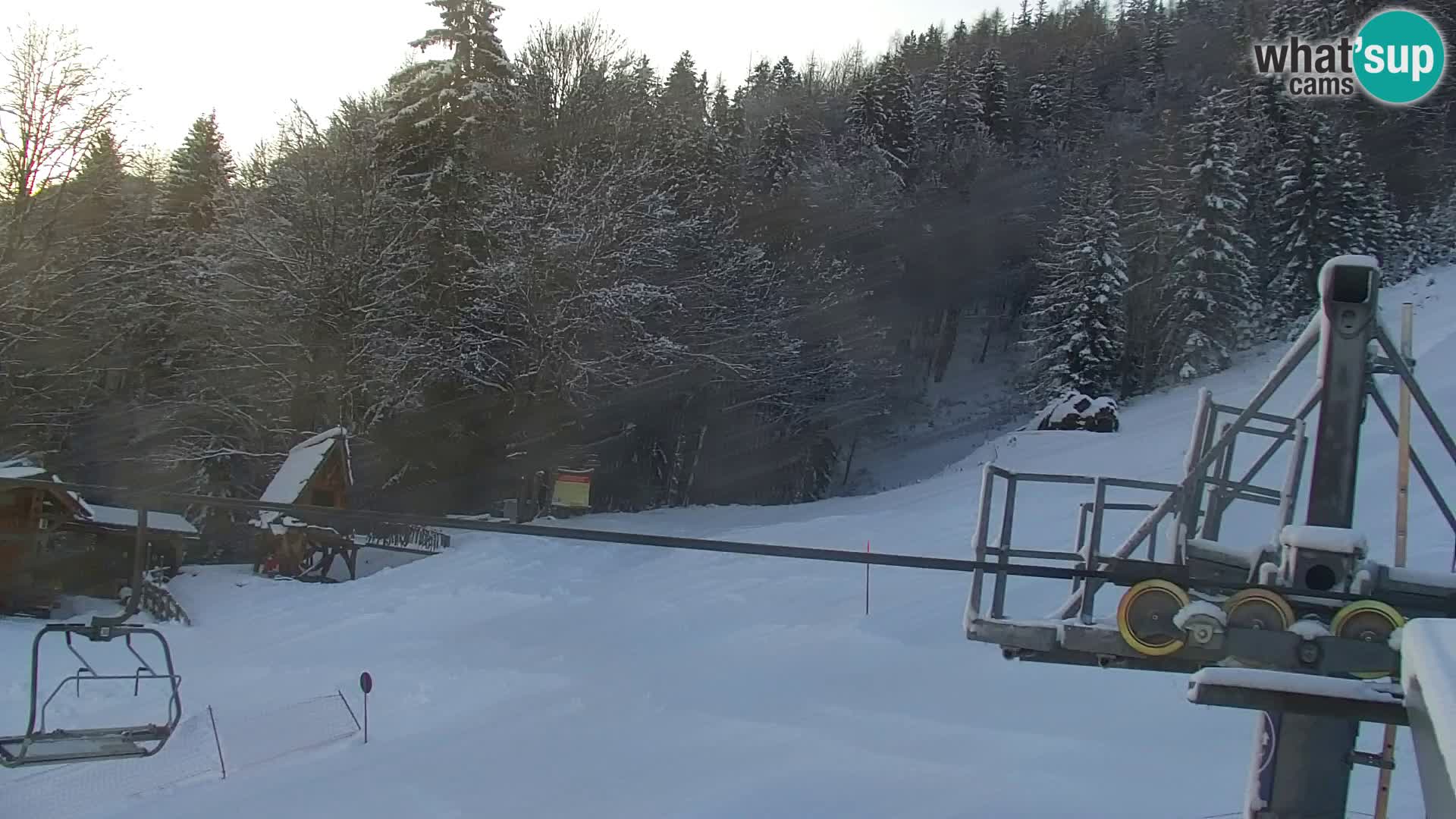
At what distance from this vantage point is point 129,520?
23312 mm

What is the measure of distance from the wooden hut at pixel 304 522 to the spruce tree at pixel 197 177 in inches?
560

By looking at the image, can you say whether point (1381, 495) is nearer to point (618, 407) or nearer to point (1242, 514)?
point (1242, 514)

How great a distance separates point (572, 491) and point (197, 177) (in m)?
22.2

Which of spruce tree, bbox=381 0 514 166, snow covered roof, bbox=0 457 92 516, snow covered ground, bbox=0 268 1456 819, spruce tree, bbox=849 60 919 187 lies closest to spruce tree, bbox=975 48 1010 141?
spruce tree, bbox=849 60 919 187

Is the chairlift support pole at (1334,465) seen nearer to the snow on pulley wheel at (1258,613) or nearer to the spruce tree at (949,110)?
the snow on pulley wheel at (1258,613)

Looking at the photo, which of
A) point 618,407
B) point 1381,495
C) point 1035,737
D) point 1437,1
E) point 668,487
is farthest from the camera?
point 1437,1

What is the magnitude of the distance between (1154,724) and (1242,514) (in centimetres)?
646

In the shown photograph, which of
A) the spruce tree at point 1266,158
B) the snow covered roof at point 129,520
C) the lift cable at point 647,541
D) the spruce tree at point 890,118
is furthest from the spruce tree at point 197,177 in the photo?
the spruce tree at point 1266,158

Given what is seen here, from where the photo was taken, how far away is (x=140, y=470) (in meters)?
30.5

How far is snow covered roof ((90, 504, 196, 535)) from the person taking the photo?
2205 centimetres

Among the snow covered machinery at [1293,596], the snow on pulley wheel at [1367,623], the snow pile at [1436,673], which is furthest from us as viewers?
the snow covered machinery at [1293,596]

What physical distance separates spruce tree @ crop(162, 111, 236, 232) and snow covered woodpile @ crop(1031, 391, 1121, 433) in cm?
2730

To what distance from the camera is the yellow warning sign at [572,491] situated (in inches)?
989

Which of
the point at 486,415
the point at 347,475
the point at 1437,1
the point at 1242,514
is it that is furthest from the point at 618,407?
the point at 1437,1
